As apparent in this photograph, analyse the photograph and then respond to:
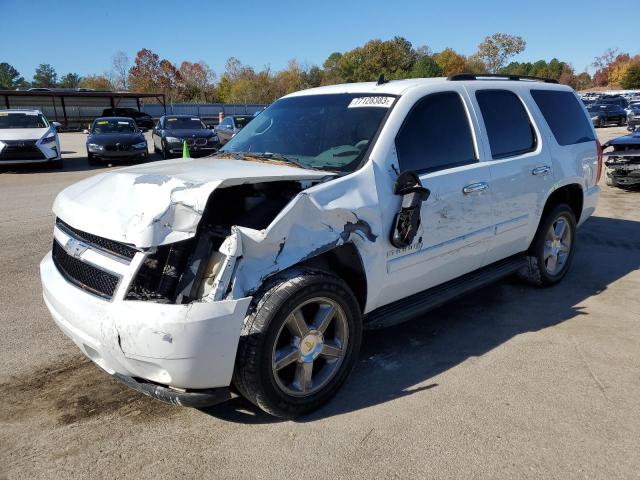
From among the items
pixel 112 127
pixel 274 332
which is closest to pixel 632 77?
pixel 112 127

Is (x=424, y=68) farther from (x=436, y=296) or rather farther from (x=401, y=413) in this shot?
(x=401, y=413)

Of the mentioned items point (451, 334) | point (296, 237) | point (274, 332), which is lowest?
point (451, 334)

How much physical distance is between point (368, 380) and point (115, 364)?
5.17 feet

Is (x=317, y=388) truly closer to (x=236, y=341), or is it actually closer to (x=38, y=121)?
(x=236, y=341)

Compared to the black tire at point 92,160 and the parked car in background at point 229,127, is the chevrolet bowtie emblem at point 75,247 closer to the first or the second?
the black tire at point 92,160

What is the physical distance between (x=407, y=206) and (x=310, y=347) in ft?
3.52

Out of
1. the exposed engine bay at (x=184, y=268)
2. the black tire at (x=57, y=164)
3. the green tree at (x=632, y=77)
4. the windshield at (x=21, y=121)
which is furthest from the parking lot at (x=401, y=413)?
the green tree at (x=632, y=77)

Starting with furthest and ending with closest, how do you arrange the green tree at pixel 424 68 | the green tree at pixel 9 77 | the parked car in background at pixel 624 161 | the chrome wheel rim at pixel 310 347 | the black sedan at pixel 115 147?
the green tree at pixel 9 77, the green tree at pixel 424 68, the black sedan at pixel 115 147, the parked car in background at pixel 624 161, the chrome wheel rim at pixel 310 347

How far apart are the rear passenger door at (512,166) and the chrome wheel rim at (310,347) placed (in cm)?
177

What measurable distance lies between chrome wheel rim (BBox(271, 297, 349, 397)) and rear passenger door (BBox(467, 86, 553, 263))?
5.80 ft

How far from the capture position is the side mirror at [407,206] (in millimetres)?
3221

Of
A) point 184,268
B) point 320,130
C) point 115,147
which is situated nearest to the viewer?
point 184,268

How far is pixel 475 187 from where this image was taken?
380 cm

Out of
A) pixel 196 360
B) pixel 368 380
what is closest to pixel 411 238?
pixel 368 380
